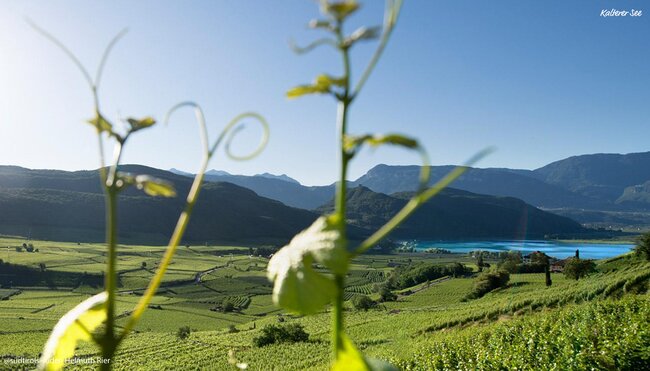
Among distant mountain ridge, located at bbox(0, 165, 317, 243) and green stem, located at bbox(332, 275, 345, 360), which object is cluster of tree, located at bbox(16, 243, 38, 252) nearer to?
distant mountain ridge, located at bbox(0, 165, 317, 243)

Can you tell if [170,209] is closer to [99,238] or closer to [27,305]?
[99,238]

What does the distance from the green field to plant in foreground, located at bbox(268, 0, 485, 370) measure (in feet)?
0.35

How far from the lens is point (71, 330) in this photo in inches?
19.8

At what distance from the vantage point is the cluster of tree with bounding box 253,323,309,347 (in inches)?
1892

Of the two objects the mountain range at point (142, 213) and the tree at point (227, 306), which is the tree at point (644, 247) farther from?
the mountain range at point (142, 213)

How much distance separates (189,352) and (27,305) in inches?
1489

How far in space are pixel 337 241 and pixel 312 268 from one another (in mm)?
52

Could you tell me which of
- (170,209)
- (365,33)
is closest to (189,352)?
(365,33)

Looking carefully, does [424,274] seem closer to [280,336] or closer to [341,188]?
[280,336]

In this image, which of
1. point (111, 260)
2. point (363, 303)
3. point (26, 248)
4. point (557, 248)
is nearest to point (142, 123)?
point (111, 260)

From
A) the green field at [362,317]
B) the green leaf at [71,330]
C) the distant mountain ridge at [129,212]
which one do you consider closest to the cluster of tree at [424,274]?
the green field at [362,317]

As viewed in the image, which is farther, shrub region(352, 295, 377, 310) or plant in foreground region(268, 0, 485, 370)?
shrub region(352, 295, 377, 310)

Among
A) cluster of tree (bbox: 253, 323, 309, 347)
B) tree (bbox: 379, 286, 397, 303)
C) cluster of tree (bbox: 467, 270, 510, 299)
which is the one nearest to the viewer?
cluster of tree (bbox: 253, 323, 309, 347)

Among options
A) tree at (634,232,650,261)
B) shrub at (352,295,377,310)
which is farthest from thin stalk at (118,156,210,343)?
shrub at (352,295,377,310)
